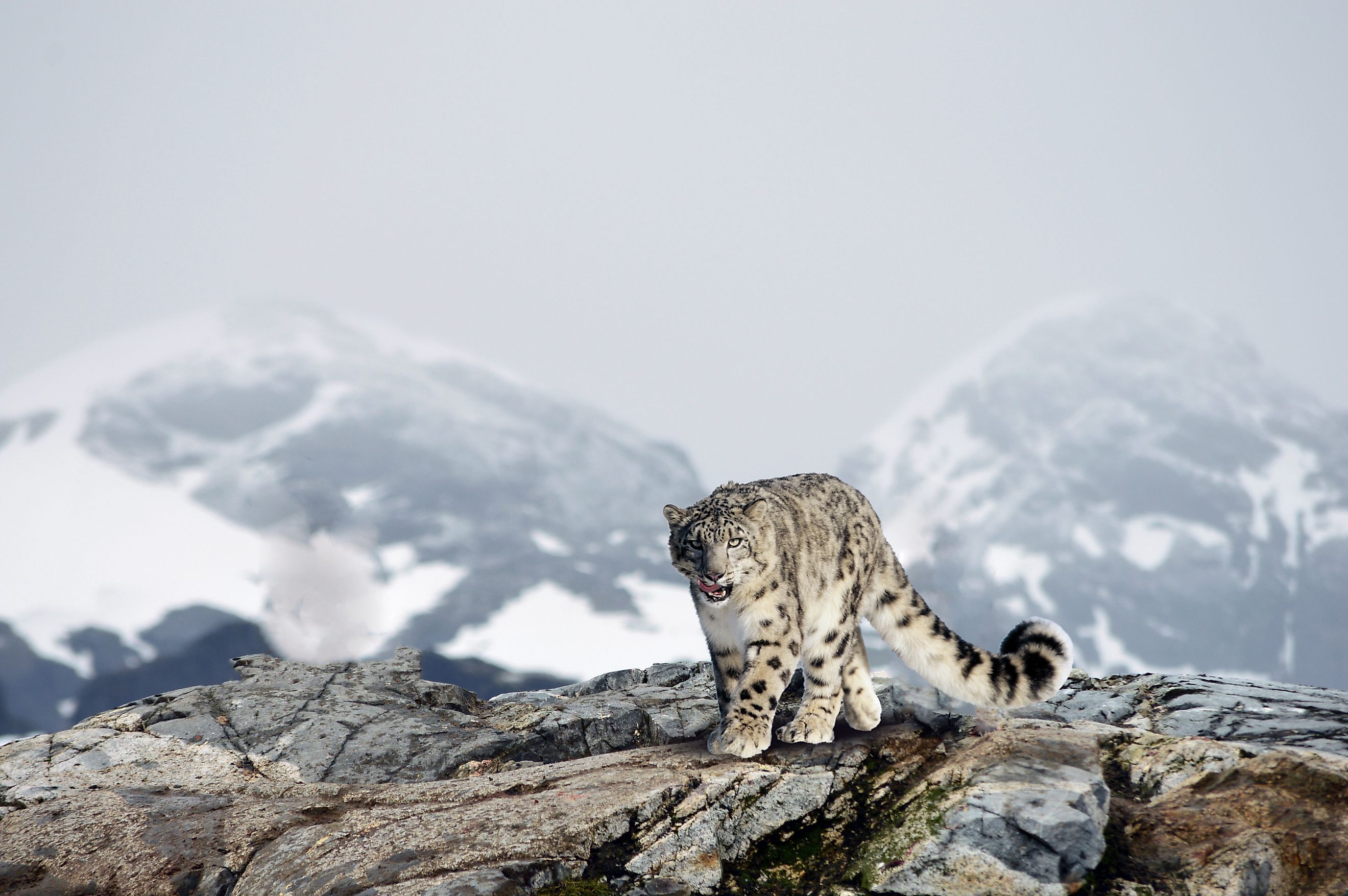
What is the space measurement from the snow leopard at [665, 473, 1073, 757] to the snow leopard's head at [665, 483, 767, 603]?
1 cm

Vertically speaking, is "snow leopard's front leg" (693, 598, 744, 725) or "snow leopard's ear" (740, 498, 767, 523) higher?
"snow leopard's ear" (740, 498, 767, 523)

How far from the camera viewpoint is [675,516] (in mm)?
9953

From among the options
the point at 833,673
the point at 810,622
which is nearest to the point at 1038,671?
the point at 833,673

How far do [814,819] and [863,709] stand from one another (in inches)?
84.6

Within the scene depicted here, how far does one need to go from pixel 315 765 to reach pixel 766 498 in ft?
24.0

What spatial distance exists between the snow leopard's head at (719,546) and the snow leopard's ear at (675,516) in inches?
1.2

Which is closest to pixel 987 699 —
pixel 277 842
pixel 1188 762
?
pixel 1188 762

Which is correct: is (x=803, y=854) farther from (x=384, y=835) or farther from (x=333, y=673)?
(x=333, y=673)

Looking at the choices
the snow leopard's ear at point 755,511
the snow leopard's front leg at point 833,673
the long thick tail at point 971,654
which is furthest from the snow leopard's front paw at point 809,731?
the snow leopard's ear at point 755,511

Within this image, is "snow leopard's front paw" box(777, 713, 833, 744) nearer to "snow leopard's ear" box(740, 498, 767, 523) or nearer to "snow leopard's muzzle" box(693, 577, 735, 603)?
"snow leopard's muzzle" box(693, 577, 735, 603)

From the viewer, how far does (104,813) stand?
9.21 m

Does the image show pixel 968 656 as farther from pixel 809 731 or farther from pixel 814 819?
pixel 814 819

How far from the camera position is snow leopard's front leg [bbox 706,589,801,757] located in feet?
30.1

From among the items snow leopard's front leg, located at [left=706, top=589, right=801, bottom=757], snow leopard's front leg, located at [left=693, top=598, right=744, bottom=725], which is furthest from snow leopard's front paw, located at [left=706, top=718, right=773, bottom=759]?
snow leopard's front leg, located at [left=693, top=598, right=744, bottom=725]
